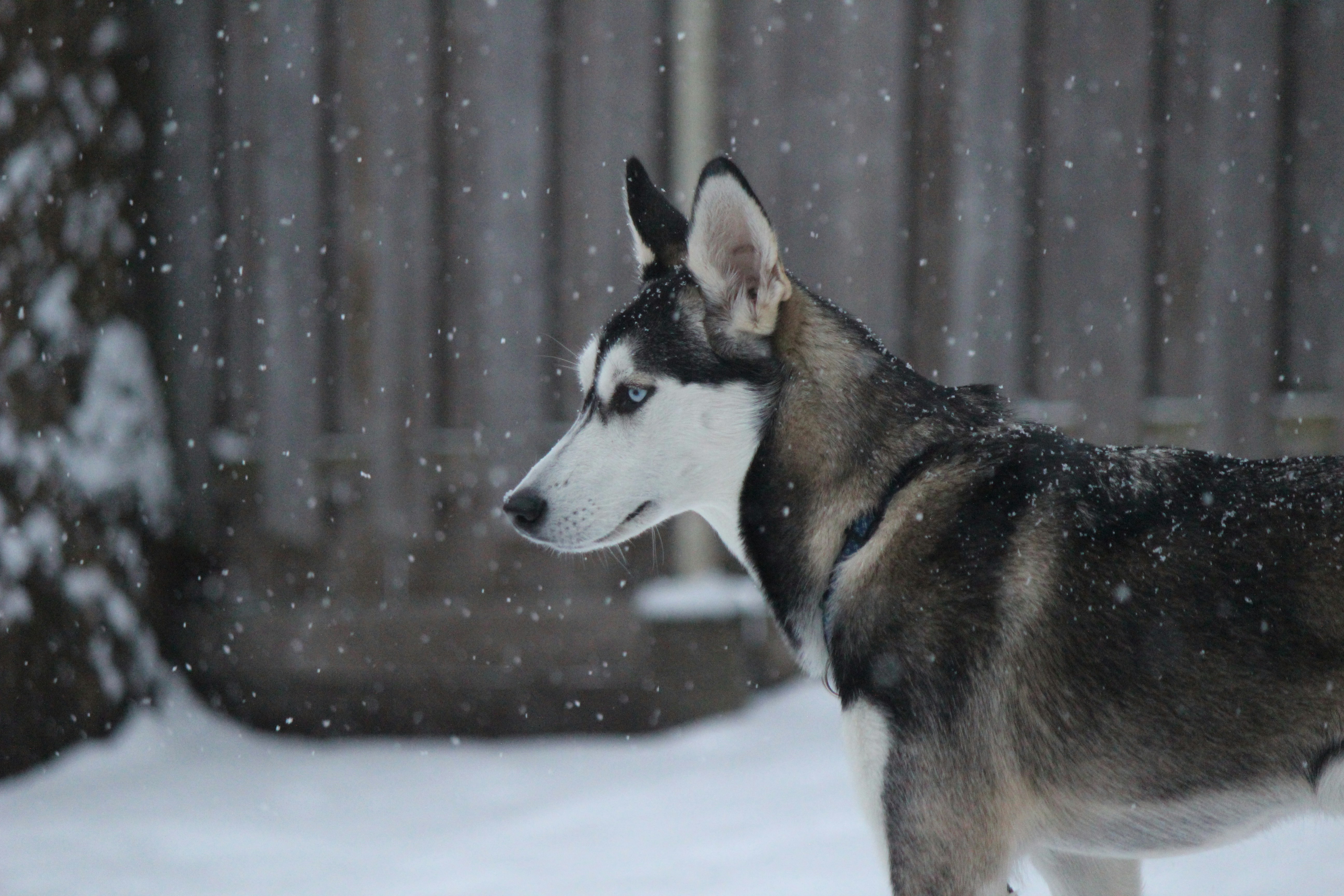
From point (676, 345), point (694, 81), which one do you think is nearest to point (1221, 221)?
point (694, 81)

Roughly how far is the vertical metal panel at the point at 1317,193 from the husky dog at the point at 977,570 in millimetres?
2586

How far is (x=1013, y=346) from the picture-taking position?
449 cm

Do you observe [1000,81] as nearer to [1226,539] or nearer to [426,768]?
[1226,539]

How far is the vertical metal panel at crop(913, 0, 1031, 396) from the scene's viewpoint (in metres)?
4.42

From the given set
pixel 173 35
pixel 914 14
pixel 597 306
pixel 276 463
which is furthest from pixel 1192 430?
pixel 173 35

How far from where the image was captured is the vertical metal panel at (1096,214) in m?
4.41

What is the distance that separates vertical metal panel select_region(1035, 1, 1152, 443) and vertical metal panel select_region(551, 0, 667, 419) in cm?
155

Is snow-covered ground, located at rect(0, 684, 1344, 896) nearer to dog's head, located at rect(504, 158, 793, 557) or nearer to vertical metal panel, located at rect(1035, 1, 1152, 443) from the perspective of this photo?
dog's head, located at rect(504, 158, 793, 557)

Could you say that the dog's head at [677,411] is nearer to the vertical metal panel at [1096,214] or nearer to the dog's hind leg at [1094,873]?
the dog's hind leg at [1094,873]

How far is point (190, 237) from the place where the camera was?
438 centimetres

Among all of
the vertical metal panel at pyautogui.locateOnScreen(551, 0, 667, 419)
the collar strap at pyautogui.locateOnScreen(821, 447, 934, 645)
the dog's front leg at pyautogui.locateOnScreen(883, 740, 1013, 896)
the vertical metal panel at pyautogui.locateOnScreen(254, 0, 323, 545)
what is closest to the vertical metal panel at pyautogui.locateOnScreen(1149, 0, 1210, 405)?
A: the vertical metal panel at pyautogui.locateOnScreen(551, 0, 667, 419)

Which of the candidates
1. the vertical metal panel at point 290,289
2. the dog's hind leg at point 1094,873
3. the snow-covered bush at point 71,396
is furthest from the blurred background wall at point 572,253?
the dog's hind leg at point 1094,873

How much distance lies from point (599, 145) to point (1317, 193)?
2.81 m

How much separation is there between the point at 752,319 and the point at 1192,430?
9.00 feet
